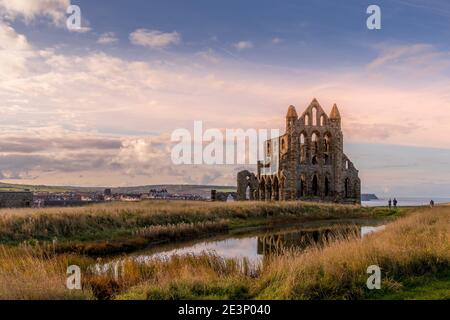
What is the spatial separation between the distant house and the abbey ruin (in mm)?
33413

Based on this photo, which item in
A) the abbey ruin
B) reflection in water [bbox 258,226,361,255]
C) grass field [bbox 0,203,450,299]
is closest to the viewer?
grass field [bbox 0,203,450,299]

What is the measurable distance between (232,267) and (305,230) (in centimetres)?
2057

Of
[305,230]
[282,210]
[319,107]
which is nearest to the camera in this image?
[305,230]

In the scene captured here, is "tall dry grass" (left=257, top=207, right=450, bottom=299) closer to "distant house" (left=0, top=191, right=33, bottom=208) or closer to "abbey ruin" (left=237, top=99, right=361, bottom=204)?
"distant house" (left=0, top=191, right=33, bottom=208)

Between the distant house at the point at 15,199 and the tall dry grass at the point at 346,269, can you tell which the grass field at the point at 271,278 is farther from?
the distant house at the point at 15,199

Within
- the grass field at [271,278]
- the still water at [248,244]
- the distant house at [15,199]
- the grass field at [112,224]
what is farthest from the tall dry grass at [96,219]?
the distant house at [15,199]

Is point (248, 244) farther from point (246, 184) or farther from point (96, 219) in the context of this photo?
point (246, 184)

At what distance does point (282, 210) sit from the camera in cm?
4522

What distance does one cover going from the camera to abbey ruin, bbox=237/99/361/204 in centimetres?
6594

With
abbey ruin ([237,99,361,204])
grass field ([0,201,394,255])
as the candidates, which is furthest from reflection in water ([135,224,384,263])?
abbey ruin ([237,99,361,204])

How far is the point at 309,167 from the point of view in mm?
66938
